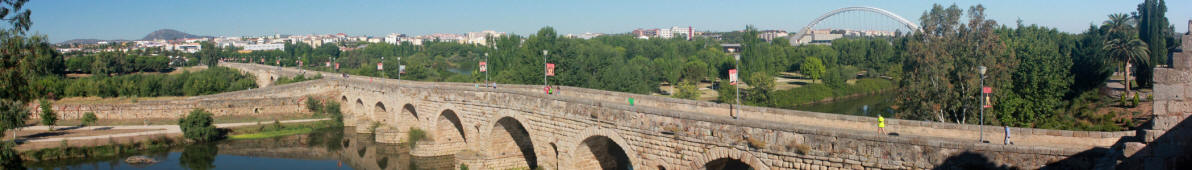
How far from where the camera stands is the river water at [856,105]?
47416 millimetres

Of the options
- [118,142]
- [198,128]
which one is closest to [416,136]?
[198,128]

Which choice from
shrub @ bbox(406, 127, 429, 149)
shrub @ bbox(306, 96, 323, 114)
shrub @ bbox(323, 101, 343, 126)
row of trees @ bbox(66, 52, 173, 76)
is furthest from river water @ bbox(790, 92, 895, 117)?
row of trees @ bbox(66, 52, 173, 76)

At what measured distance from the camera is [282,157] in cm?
3198

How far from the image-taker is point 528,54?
5278cm

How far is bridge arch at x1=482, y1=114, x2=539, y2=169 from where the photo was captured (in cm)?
2376

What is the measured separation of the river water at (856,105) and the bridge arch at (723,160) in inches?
1282

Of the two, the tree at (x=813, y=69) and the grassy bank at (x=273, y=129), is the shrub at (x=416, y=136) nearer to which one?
the grassy bank at (x=273, y=129)

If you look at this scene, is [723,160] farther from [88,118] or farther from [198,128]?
[88,118]

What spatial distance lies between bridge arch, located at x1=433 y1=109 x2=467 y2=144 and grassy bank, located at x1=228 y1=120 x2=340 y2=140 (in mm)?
12313

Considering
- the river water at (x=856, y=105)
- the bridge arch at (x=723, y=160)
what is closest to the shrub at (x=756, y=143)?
the bridge arch at (x=723, y=160)

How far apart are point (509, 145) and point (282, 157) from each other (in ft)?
42.0

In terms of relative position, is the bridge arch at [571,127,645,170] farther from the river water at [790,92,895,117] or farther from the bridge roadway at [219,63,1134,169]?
the river water at [790,92,895,117]

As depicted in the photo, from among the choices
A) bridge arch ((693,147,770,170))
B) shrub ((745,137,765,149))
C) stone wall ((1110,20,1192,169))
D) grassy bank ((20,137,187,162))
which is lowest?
grassy bank ((20,137,187,162))

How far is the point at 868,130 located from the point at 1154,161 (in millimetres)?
5777
